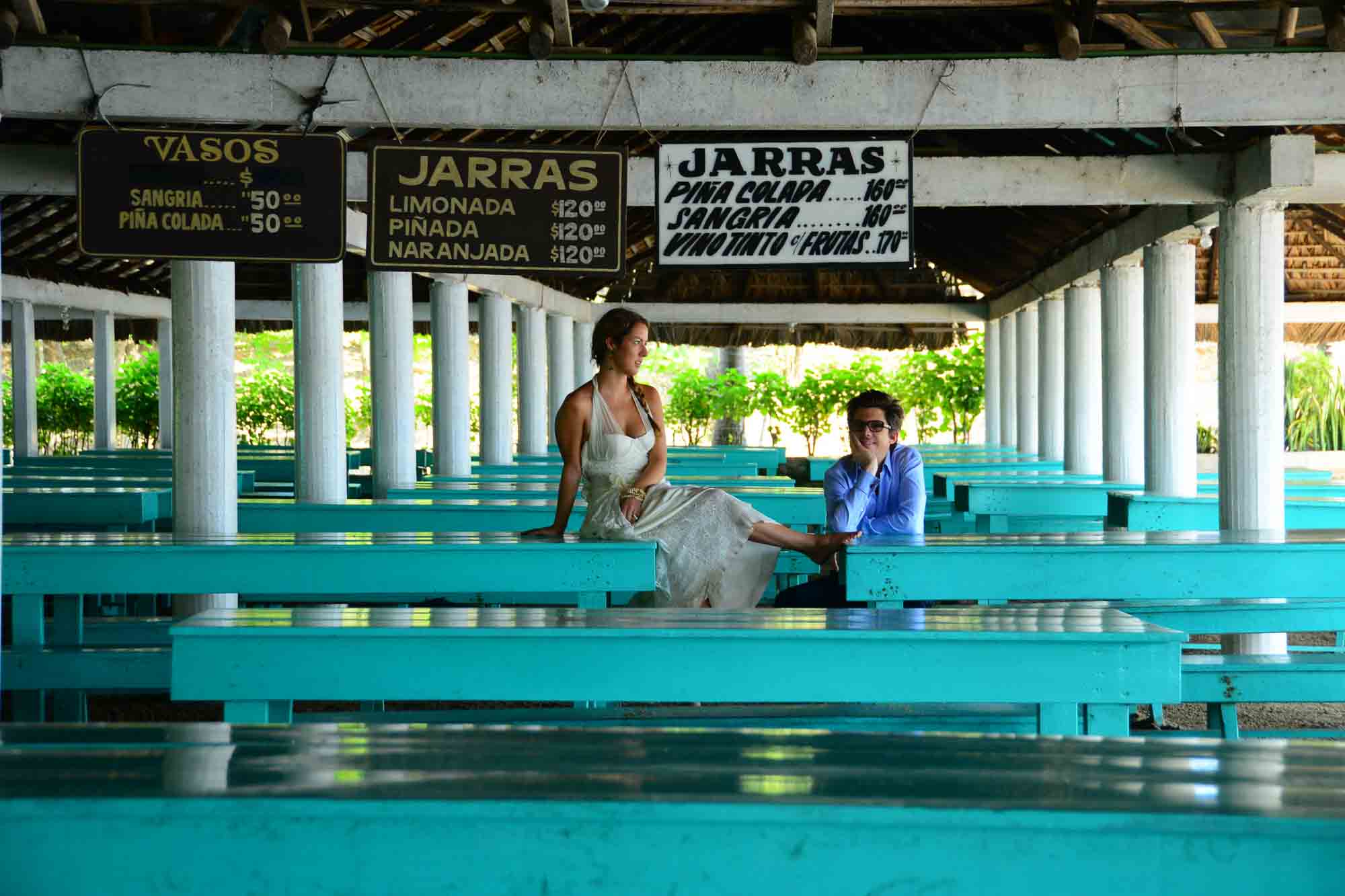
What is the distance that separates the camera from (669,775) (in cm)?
206

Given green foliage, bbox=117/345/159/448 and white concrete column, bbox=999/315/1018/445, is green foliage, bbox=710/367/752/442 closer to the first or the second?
white concrete column, bbox=999/315/1018/445

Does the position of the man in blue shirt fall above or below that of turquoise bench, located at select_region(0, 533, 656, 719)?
above

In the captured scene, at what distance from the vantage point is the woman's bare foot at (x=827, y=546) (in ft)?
17.9

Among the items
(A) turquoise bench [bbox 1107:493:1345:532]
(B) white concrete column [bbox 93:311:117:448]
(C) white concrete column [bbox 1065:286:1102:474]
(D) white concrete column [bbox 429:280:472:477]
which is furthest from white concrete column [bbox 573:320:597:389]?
(A) turquoise bench [bbox 1107:493:1345:532]

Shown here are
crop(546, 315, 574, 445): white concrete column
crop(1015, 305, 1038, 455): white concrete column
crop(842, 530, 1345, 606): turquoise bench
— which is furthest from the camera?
crop(546, 315, 574, 445): white concrete column

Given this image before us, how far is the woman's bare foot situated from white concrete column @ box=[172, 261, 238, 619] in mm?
2741

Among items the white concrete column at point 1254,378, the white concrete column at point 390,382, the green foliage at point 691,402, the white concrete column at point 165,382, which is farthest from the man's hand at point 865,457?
the green foliage at point 691,402

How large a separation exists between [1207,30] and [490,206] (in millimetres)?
3477

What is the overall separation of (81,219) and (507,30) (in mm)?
3787

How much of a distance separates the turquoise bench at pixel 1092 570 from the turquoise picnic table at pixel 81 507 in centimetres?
436

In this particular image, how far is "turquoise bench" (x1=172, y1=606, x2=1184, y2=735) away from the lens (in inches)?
125

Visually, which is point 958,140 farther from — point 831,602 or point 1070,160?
point 831,602

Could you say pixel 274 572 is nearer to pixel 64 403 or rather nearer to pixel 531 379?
pixel 531 379

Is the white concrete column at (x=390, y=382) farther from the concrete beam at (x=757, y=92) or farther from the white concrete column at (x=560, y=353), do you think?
the white concrete column at (x=560, y=353)
